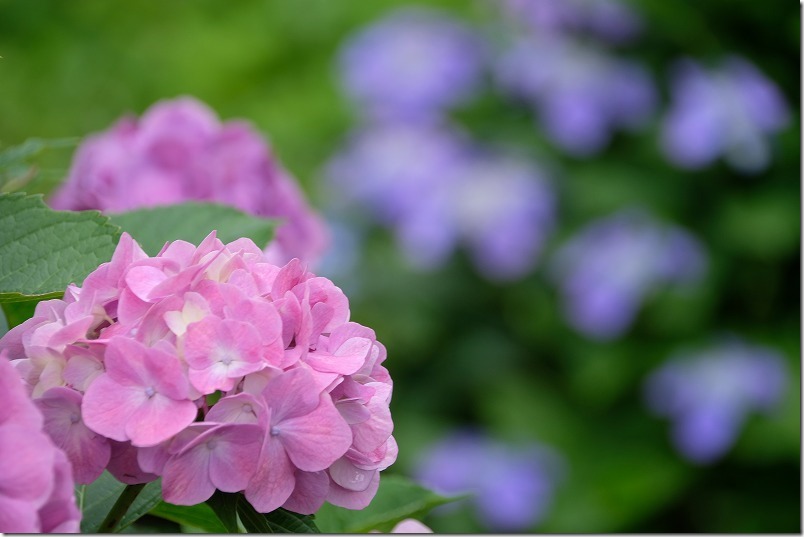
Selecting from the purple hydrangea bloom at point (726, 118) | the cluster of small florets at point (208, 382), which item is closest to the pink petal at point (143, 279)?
the cluster of small florets at point (208, 382)

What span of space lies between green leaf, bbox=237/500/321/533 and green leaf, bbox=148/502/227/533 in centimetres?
5

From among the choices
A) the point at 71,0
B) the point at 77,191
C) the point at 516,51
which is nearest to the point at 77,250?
the point at 77,191

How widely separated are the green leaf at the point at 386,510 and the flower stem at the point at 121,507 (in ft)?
0.39

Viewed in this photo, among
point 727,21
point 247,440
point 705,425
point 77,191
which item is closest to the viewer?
point 247,440

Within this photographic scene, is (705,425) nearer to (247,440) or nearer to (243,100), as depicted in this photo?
(243,100)

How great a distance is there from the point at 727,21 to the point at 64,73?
1331mm

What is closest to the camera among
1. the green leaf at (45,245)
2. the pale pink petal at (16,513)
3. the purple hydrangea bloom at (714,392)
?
the pale pink petal at (16,513)

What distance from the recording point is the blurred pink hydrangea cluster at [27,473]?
239 millimetres

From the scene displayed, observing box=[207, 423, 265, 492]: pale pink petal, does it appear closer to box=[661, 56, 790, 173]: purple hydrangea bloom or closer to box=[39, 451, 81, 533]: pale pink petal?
box=[39, 451, 81, 533]: pale pink petal

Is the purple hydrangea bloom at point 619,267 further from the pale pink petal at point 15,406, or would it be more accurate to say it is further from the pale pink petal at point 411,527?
the pale pink petal at point 15,406

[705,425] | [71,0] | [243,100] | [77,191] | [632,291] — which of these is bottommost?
[77,191]

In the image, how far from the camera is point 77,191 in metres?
0.61

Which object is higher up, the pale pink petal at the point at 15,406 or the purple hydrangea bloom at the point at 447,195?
the purple hydrangea bloom at the point at 447,195

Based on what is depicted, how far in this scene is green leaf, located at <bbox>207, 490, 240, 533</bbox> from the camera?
0.98 feet
